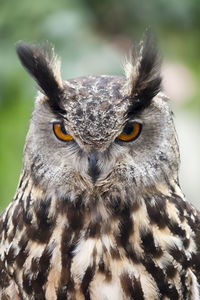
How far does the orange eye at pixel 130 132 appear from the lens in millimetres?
2809

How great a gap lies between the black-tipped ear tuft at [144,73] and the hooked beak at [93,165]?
0.20 metres

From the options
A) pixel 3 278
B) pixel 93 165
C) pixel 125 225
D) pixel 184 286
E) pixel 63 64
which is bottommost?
pixel 184 286

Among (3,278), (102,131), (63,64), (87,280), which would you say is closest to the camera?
(102,131)

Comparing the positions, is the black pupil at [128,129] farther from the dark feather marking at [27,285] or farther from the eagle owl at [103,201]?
the dark feather marking at [27,285]

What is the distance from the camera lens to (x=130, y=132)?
111 inches

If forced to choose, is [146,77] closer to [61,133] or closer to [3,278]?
[61,133]

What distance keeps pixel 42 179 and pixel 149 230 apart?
1.28 feet

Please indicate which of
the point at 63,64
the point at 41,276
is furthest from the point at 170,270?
the point at 63,64

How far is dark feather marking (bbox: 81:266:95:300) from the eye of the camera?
287 centimetres

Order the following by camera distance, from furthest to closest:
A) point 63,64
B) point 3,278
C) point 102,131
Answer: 1. point 63,64
2. point 3,278
3. point 102,131

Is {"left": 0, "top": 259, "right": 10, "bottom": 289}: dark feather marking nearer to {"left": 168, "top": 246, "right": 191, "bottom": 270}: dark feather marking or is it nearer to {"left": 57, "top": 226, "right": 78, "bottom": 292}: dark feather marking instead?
{"left": 57, "top": 226, "right": 78, "bottom": 292}: dark feather marking

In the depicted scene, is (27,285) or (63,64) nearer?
(27,285)

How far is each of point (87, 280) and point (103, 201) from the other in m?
0.26

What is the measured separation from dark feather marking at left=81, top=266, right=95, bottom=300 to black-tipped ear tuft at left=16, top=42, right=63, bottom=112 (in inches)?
20.8
